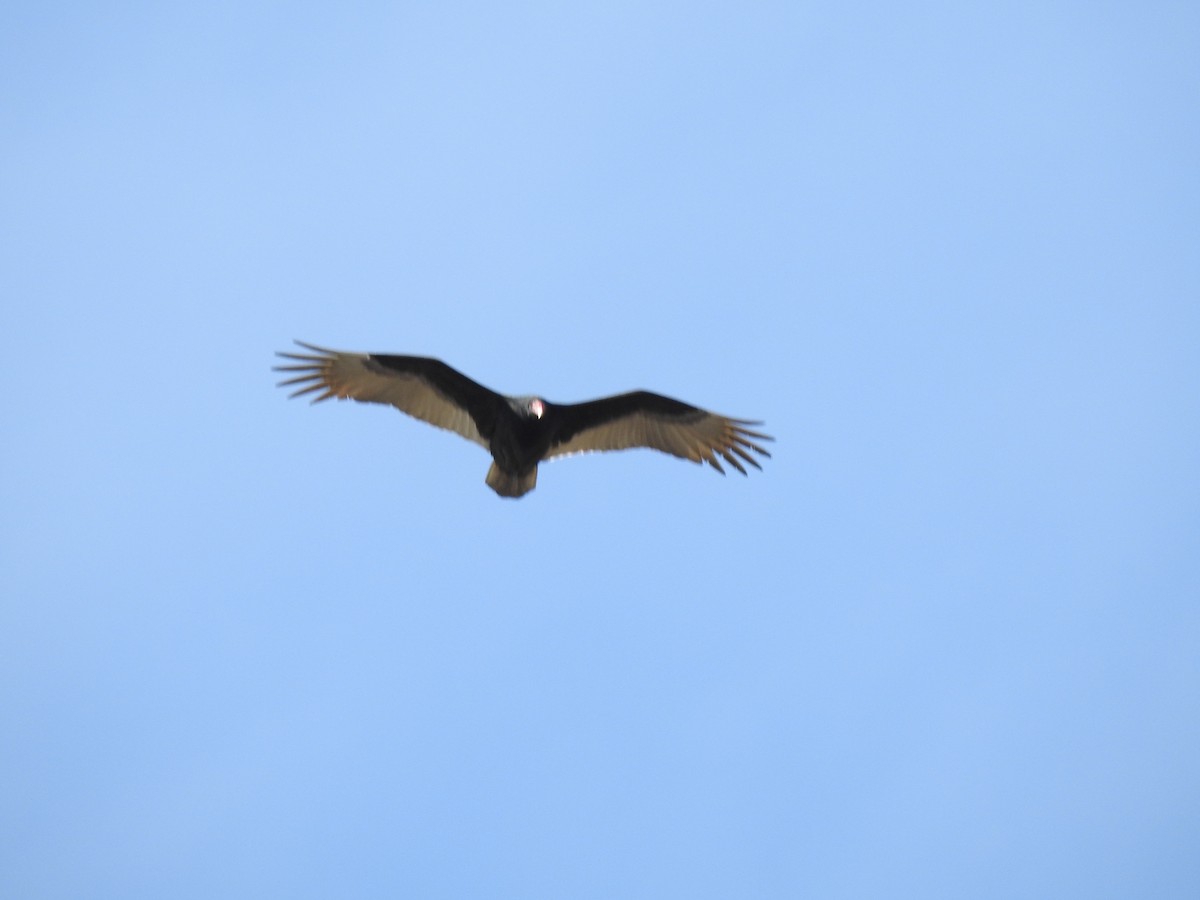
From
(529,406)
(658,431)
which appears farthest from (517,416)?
(658,431)

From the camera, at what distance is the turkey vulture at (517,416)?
1396cm

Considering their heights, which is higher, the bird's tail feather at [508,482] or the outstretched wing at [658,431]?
the outstretched wing at [658,431]

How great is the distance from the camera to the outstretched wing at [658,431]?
47.9ft

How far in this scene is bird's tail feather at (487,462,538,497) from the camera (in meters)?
14.0

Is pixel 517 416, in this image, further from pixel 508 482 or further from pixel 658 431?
pixel 658 431

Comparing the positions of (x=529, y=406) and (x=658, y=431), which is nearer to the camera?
(x=529, y=406)

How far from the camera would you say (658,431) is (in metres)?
15.1

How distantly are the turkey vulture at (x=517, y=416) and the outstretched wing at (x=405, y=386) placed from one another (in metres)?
0.01

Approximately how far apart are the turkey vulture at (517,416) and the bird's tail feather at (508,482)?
0.04ft

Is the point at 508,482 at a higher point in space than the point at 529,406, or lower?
lower

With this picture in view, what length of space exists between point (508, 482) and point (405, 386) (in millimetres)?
1919

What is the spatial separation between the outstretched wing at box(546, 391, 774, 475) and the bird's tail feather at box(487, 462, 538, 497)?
521mm

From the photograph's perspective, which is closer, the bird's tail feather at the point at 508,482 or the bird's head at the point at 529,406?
the bird's head at the point at 529,406

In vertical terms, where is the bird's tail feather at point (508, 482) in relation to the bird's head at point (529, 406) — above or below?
below
